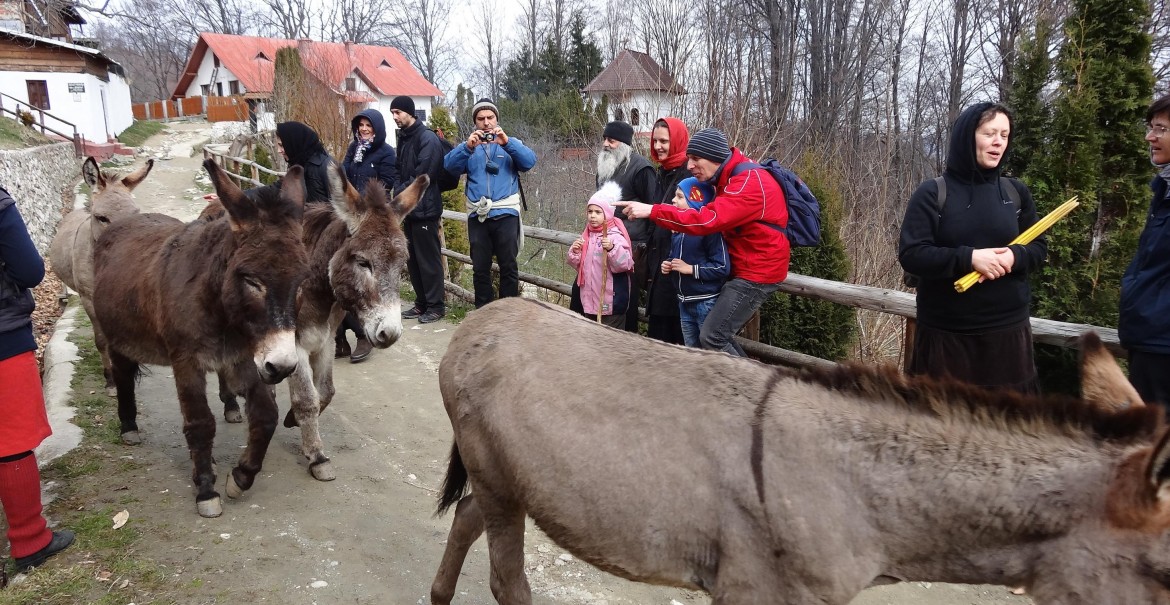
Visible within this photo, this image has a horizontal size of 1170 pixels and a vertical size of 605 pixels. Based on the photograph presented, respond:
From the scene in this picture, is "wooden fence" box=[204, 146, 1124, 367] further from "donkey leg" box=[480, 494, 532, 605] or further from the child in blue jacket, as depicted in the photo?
"donkey leg" box=[480, 494, 532, 605]

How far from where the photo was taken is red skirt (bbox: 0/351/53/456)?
317 centimetres

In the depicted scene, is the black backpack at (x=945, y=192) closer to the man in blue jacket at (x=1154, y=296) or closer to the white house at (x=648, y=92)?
the man in blue jacket at (x=1154, y=296)

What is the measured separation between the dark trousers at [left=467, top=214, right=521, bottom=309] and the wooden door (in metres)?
32.7

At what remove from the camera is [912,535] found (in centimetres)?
186

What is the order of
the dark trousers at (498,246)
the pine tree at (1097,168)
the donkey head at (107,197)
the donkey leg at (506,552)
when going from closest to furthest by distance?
1. the donkey leg at (506,552)
2. the pine tree at (1097,168)
3. the donkey head at (107,197)
4. the dark trousers at (498,246)

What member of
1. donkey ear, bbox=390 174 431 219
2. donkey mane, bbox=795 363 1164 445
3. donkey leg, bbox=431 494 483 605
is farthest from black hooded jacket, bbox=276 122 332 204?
donkey mane, bbox=795 363 1164 445

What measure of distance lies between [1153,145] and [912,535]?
6.90 feet

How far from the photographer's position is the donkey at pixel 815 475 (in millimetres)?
1675

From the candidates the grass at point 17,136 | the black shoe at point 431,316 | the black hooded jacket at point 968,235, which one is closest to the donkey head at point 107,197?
the black shoe at point 431,316

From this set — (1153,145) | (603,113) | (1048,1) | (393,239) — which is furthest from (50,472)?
(1048,1)

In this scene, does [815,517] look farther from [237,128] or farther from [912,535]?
[237,128]

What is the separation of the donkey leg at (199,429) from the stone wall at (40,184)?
812 cm

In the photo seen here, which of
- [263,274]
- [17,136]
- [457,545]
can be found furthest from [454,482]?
[17,136]

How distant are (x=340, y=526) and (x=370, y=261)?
1.51 m
